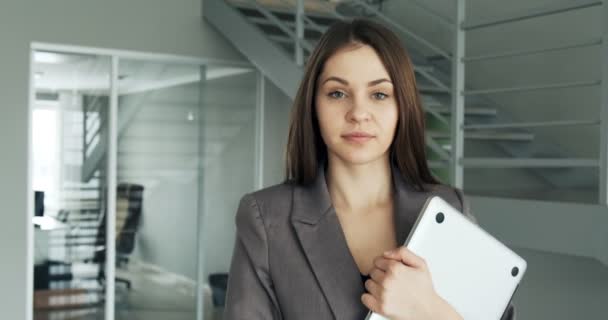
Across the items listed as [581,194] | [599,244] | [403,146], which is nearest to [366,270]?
[403,146]

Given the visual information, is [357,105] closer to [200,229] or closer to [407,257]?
[407,257]

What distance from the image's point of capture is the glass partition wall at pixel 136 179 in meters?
4.60

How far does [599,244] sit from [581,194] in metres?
0.97

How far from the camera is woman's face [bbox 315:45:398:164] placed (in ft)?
3.16

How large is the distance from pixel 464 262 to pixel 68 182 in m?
4.17

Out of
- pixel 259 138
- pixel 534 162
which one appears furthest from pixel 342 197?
pixel 259 138

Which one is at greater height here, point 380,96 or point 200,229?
point 380,96

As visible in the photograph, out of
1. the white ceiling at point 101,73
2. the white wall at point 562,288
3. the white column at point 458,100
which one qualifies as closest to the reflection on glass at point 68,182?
the white ceiling at point 101,73

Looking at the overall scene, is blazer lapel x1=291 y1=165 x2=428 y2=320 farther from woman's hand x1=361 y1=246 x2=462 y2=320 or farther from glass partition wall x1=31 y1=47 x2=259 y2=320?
glass partition wall x1=31 y1=47 x2=259 y2=320

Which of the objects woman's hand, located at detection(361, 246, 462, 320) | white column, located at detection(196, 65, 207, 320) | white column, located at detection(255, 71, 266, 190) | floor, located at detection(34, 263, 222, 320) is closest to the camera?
woman's hand, located at detection(361, 246, 462, 320)

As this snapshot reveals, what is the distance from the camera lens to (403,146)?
1027 mm

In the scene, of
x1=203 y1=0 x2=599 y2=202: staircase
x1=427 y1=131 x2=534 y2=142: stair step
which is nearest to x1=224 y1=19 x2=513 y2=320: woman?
x1=203 y1=0 x2=599 y2=202: staircase

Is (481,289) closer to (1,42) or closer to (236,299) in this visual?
(236,299)

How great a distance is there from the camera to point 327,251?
986 mm
